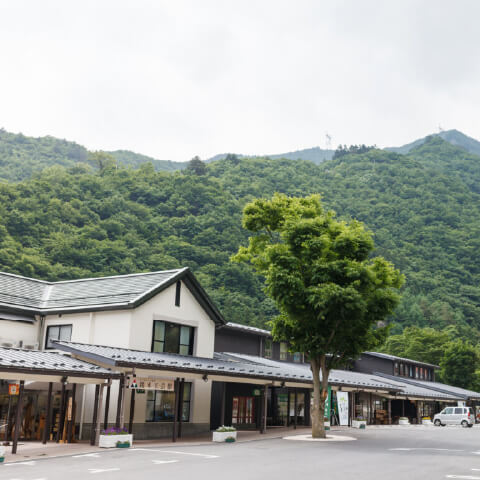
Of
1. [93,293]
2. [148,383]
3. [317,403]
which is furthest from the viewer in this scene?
[93,293]

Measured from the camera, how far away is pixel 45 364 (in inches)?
730

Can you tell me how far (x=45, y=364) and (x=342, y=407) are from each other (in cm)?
2459

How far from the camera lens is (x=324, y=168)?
524 feet

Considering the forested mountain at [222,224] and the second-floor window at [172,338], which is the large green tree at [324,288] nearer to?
the second-floor window at [172,338]

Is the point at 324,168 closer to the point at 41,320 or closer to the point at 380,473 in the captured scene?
the point at 41,320

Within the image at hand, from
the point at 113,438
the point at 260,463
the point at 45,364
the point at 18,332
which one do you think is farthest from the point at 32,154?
the point at 260,463

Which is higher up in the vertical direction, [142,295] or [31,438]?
[142,295]

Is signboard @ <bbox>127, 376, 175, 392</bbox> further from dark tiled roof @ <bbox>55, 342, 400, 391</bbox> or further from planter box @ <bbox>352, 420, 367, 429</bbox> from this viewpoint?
planter box @ <bbox>352, 420, 367, 429</bbox>

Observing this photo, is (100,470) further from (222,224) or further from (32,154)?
(32,154)

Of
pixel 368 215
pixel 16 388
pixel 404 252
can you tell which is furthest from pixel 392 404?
pixel 368 215

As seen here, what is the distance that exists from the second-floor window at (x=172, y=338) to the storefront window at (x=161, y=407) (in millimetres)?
2187

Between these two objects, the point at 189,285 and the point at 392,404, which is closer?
the point at 189,285

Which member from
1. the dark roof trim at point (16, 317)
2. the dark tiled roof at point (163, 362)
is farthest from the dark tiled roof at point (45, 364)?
the dark roof trim at point (16, 317)

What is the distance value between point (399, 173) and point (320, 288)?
132199 millimetres
